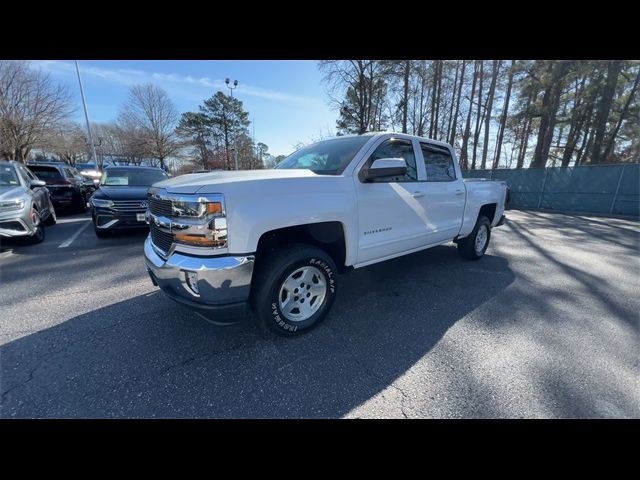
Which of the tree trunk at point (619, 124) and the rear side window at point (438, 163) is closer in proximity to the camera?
the rear side window at point (438, 163)

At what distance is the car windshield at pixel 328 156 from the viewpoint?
120 inches

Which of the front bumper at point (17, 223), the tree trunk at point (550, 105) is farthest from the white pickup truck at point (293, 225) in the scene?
the tree trunk at point (550, 105)

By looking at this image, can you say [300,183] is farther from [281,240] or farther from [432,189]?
[432,189]

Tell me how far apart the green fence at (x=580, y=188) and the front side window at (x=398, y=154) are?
13938 mm

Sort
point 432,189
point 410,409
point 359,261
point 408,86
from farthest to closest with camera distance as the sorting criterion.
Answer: point 408,86 < point 432,189 < point 359,261 < point 410,409

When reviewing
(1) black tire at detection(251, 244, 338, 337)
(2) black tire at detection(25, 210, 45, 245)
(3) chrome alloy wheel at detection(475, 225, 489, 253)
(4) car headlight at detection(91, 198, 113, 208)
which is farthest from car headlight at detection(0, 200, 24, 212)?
(3) chrome alloy wheel at detection(475, 225, 489, 253)

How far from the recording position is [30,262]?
4.69 m

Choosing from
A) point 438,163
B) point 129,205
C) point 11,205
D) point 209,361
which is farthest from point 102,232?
point 438,163

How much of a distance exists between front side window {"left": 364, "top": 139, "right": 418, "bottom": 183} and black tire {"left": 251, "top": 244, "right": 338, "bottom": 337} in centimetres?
115

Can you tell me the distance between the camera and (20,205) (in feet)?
17.2

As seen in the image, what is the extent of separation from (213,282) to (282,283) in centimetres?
61

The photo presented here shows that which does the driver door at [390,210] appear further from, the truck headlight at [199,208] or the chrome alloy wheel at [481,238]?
the chrome alloy wheel at [481,238]

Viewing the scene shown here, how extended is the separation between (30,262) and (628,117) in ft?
92.4

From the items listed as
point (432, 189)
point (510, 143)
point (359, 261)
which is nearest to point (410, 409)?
point (359, 261)
